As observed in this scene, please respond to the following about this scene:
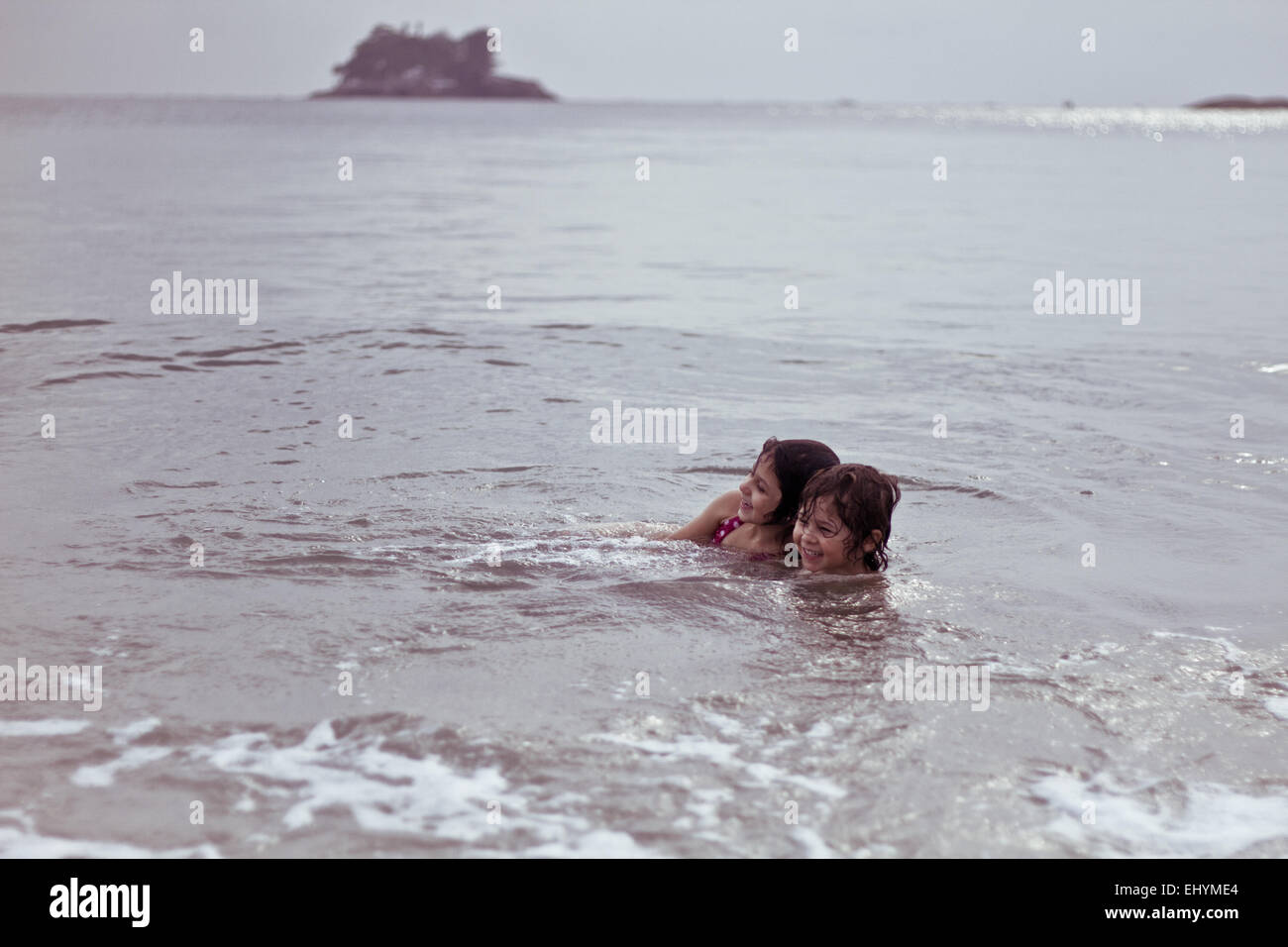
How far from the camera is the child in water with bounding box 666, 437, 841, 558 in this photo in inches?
253

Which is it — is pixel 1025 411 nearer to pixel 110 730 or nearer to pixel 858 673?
pixel 858 673

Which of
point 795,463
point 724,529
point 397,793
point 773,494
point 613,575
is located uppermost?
point 795,463

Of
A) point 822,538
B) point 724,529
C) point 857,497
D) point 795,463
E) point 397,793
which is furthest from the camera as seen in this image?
point 724,529

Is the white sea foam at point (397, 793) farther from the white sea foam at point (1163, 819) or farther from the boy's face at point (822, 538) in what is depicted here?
the boy's face at point (822, 538)

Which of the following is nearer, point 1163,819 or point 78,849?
point 78,849

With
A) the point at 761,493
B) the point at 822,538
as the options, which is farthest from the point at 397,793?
the point at 761,493

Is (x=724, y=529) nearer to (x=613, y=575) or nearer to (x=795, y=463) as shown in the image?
(x=795, y=463)

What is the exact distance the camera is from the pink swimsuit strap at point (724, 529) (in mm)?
6766

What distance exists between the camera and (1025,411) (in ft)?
33.5

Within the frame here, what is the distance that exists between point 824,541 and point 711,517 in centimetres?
81

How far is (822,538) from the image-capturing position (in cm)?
621

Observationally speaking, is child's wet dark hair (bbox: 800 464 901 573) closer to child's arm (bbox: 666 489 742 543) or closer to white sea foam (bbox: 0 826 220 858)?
child's arm (bbox: 666 489 742 543)
